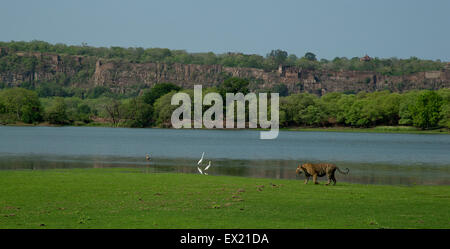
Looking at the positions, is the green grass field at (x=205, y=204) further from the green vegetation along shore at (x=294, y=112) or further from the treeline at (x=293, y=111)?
the treeline at (x=293, y=111)

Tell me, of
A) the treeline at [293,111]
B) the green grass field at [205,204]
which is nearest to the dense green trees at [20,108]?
the treeline at [293,111]

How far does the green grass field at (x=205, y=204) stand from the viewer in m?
16.0

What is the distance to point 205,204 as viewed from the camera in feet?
64.7

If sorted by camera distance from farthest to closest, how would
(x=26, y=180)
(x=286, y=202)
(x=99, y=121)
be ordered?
(x=99, y=121) → (x=26, y=180) → (x=286, y=202)

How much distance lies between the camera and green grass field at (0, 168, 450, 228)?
15984 mm

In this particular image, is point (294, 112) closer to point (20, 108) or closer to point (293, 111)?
point (293, 111)

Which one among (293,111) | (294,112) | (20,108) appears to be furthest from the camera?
(294,112)

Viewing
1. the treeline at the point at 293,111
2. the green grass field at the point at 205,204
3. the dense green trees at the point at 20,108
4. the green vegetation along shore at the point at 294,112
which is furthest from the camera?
the dense green trees at the point at 20,108

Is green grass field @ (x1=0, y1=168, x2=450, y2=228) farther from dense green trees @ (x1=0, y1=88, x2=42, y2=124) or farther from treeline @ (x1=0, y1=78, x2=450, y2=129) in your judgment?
dense green trees @ (x1=0, y1=88, x2=42, y2=124)

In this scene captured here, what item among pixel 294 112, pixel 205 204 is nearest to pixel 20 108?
pixel 294 112

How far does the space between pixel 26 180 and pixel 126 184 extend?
467 centimetres

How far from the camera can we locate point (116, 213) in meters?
17.3
